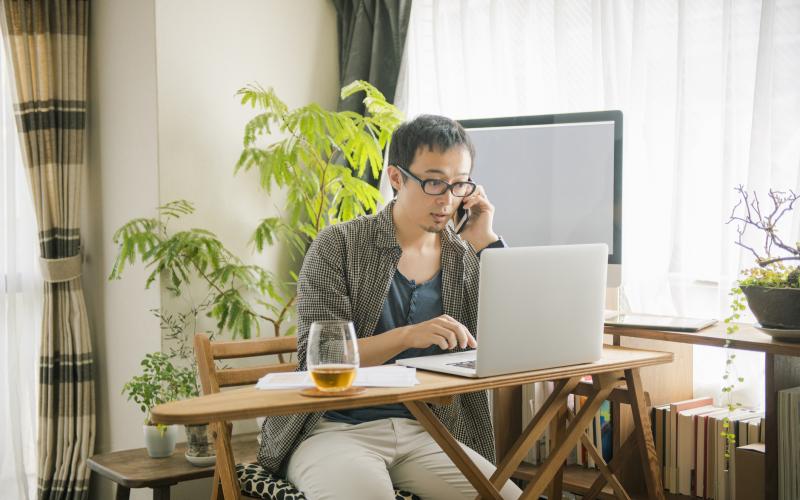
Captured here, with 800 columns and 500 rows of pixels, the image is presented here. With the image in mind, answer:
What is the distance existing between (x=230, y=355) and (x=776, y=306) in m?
1.33

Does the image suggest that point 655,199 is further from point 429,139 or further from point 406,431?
point 406,431

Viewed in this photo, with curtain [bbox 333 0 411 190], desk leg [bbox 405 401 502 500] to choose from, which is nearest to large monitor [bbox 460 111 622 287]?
desk leg [bbox 405 401 502 500]

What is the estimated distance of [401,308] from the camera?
2.14 metres

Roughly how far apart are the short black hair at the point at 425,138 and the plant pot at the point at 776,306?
766mm

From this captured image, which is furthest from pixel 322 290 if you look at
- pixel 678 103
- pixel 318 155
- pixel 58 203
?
pixel 58 203

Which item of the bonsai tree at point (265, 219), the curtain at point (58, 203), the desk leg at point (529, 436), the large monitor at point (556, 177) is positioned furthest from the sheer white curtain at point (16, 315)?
the desk leg at point (529, 436)

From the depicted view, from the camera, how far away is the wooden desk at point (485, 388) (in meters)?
1.38

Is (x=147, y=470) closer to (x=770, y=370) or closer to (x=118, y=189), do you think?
(x=118, y=189)

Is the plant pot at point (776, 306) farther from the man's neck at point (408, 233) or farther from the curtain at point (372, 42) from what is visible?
the curtain at point (372, 42)

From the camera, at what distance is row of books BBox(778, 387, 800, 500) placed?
2.07 m

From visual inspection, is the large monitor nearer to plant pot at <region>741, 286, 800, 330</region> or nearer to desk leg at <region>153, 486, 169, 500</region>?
plant pot at <region>741, 286, 800, 330</region>

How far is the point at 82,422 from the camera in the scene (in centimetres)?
349

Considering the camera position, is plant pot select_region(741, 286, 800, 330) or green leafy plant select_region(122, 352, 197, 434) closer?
plant pot select_region(741, 286, 800, 330)

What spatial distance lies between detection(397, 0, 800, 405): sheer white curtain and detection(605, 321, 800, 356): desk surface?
36 cm
